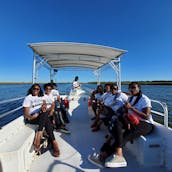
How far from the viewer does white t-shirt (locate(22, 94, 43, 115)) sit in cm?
311

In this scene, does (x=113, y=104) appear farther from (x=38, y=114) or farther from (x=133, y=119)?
(x=38, y=114)

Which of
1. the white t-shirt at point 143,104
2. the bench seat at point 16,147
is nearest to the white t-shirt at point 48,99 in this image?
the bench seat at point 16,147

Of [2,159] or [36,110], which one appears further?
[36,110]

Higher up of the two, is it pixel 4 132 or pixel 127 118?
pixel 127 118

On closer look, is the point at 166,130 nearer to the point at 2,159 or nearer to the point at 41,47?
the point at 2,159

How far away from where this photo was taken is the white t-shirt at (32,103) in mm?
3112

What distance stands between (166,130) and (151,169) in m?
0.63

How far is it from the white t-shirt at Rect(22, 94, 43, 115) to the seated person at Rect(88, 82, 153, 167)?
1453mm

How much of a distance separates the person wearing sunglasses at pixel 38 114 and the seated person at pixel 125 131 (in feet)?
2.62

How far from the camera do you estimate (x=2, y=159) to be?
191 centimetres

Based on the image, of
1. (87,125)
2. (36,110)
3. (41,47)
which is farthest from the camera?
(41,47)

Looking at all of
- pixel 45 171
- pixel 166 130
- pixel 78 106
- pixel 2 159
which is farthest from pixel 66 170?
pixel 78 106

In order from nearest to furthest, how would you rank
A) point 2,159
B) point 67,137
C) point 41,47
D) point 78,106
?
point 2,159 → point 67,137 → point 41,47 → point 78,106

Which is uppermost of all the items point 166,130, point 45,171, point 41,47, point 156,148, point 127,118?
point 41,47
